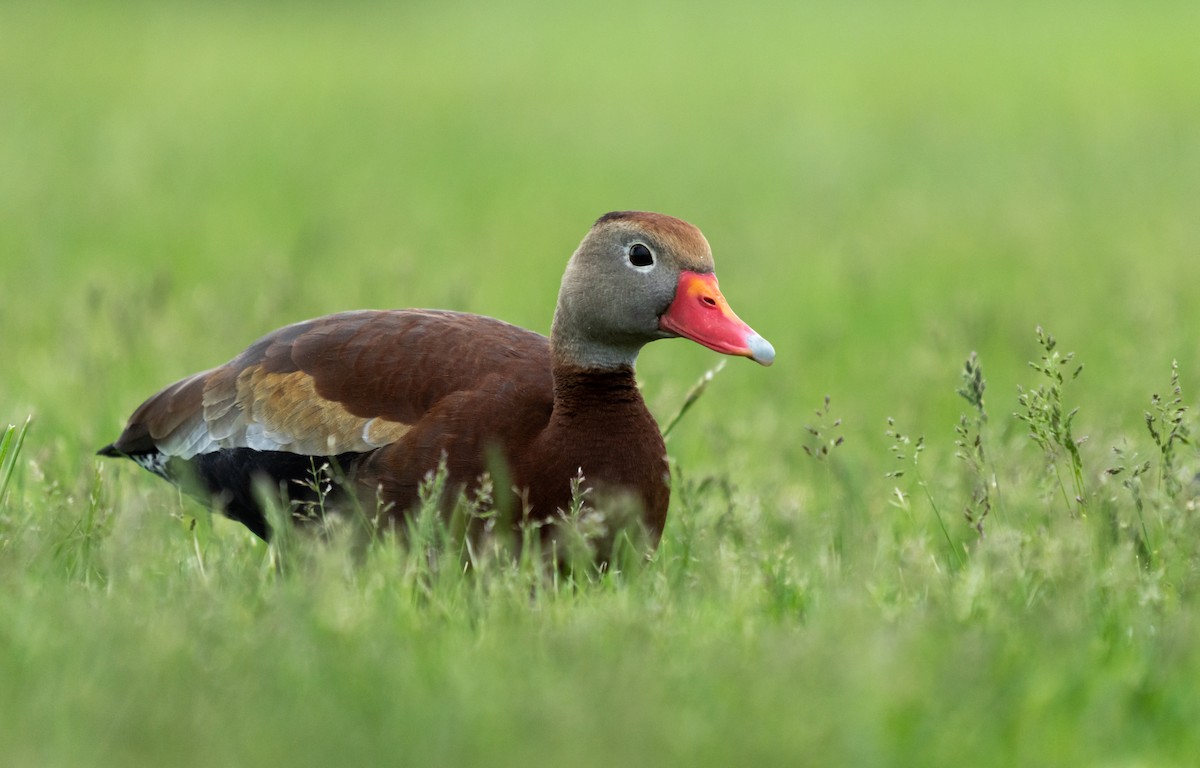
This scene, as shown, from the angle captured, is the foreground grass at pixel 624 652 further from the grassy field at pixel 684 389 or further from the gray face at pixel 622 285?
the gray face at pixel 622 285

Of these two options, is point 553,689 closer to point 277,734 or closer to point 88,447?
point 277,734

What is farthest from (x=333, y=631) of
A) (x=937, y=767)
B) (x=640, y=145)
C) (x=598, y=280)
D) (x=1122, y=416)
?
(x=640, y=145)

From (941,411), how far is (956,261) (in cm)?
345

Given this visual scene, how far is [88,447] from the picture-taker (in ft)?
16.6

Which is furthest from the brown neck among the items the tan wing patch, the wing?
the tan wing patch

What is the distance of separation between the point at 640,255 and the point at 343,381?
0.91 m

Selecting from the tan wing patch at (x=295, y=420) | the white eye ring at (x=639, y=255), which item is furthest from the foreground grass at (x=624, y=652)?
the white eye ring at (x=639, y=255)

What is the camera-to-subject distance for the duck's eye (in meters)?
3.99

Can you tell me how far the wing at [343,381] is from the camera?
4.03m

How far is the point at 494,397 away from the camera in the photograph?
3.97 metres

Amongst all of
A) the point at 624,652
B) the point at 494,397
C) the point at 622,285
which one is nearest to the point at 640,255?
the point at 622,285

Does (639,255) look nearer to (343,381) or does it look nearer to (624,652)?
(343,381)

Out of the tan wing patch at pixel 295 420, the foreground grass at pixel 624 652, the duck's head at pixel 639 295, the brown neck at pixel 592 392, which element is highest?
the duck's head at pixel 639 295

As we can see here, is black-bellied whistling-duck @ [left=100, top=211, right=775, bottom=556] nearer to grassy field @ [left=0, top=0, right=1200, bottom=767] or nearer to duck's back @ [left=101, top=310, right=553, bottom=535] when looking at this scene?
duck's back @ [left=101, top=310, right=553, bottom=535]
